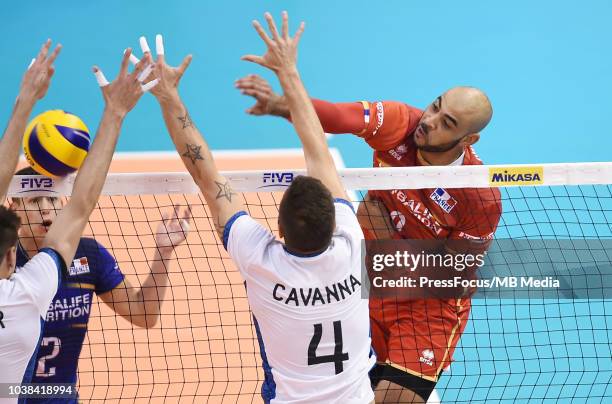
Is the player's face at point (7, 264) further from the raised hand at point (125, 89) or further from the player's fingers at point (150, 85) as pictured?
the player's fingers at point (150, 85)

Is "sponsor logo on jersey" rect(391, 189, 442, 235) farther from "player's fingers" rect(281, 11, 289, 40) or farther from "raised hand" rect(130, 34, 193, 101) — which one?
"raised hand" rect(130, 34, 193, 101)

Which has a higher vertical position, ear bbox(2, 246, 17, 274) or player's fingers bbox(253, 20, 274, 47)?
player's fingers bbox(253, 20, 274, 47)

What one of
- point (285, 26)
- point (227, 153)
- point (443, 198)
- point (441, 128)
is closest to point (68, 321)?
point (285, 26)

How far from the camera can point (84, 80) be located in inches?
518

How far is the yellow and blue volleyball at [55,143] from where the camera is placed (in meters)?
4.93

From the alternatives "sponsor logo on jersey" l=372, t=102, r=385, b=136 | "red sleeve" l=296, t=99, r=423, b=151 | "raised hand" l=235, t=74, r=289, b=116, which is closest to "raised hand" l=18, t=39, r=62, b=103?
"raised hand" l=235, t=74, r=289, b=116

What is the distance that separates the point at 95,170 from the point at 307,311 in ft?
4.40

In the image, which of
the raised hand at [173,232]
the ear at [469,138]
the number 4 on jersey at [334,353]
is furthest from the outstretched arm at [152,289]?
the ear at [469,138]

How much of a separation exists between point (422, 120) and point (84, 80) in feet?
28.3

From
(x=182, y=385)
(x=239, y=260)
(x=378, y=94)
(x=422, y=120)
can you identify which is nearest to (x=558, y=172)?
(x=422, y=120)

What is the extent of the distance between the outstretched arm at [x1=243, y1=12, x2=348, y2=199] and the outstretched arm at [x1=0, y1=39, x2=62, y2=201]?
111 centimetres

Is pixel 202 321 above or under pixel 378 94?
under

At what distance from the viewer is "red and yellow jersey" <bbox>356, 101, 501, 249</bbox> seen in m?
5.75

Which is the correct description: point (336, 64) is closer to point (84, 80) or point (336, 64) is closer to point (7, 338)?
point (84, 80)
